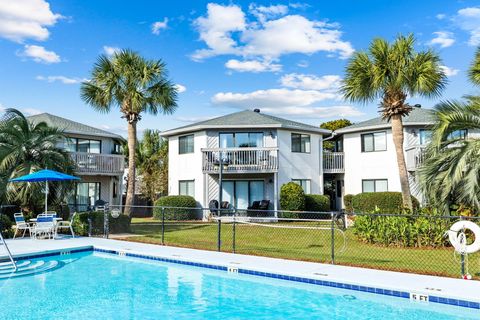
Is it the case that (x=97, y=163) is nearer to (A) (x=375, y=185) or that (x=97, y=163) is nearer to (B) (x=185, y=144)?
(B) (x=185, y=144)

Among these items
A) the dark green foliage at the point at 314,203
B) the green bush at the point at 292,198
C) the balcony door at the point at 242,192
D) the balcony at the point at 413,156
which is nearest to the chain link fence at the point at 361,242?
the green bush at the point at 292,198

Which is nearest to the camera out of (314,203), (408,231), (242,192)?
(408,231)

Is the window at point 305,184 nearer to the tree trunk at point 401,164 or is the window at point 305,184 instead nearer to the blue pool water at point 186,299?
the tree trunk at point 401,164

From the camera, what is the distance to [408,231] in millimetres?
13531

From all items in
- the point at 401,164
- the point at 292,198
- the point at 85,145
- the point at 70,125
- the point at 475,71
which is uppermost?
the point at 70,125

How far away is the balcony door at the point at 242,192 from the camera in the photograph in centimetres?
2625

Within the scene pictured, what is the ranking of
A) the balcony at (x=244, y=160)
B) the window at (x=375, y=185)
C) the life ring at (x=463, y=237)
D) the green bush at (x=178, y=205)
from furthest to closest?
the window at (x=375, y=185) < the green bush at (x=178, y=205) < the balcony at (x=244, y=160) < the life ring at (x=463, y=237)

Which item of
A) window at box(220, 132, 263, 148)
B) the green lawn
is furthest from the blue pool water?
window at box(220, 132, 263, 148)

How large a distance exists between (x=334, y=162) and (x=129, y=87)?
15.0 metres

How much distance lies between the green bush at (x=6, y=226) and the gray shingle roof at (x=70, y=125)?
420 inches

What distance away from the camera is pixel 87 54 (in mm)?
22656

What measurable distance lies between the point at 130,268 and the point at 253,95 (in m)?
27.9

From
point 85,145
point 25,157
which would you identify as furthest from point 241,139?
point 25,157

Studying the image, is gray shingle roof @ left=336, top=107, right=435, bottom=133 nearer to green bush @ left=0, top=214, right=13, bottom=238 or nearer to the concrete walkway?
the concrete walkway
